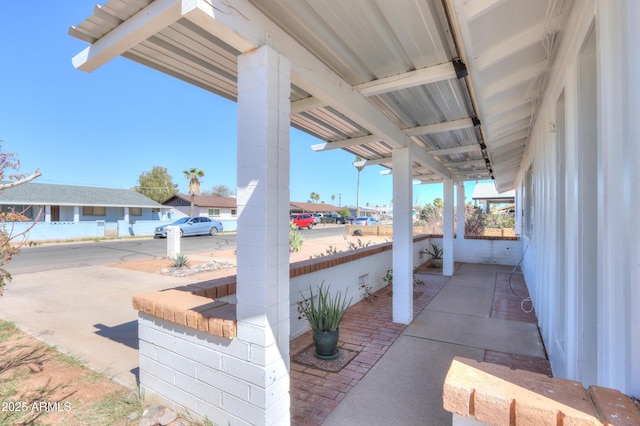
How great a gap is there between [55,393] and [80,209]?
2835 cm

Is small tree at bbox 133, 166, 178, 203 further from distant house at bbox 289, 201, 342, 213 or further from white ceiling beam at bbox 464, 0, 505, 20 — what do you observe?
white ceiling beam at bbox 464, 0, 505, 20

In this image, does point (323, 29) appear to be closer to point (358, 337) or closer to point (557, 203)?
point (557, 203)

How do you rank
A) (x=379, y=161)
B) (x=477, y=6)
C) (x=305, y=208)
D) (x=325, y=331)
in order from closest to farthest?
(x=477, y=6) → (x=325, y=331) → (x=379, y=161) → (x=305, y=208)

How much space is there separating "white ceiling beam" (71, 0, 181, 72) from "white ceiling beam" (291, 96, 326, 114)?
1570 millimetres

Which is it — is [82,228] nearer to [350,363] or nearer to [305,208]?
[350,363]

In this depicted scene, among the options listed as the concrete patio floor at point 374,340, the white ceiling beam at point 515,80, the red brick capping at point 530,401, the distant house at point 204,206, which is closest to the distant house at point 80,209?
the distant house at point 204,206

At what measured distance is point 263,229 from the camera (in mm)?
1960

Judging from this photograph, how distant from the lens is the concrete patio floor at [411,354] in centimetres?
256

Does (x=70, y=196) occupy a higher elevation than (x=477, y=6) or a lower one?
higher

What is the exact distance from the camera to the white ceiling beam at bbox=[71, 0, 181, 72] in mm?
1715

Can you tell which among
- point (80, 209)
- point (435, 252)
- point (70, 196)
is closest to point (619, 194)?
point (435, 252)

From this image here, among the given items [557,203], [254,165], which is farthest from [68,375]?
[557,203]

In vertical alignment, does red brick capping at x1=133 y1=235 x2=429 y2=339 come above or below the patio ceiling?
below

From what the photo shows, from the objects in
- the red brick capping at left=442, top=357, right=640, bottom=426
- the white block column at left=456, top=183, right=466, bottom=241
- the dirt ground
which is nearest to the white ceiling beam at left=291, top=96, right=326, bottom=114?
the red brick capping at left=442, top=357, right=640, bottom=426
